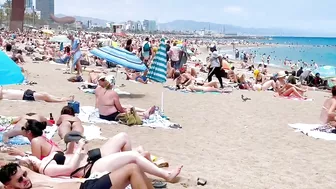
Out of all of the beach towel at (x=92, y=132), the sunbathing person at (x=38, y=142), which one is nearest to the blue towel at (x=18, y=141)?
the beach towel at (x=92, y=132)

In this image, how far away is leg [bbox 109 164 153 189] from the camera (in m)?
3.17

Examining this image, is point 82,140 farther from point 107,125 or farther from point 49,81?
→ point 49,81

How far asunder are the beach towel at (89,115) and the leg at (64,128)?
1.60m

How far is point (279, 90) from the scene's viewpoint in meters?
11.8

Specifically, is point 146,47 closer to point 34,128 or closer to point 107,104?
point 107,104

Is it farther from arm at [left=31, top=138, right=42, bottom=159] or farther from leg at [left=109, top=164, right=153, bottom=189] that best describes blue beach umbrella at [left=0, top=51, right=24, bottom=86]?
leg at [left=109, top=164, right=153, bottom=189]

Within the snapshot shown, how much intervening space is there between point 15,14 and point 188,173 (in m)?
51.2

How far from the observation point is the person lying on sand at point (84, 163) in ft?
11.9

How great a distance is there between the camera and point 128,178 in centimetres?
322

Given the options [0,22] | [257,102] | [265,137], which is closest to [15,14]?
[0,22]

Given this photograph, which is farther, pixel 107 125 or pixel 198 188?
pixel 107 125

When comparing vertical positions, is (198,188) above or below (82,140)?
below

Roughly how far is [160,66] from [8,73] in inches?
241

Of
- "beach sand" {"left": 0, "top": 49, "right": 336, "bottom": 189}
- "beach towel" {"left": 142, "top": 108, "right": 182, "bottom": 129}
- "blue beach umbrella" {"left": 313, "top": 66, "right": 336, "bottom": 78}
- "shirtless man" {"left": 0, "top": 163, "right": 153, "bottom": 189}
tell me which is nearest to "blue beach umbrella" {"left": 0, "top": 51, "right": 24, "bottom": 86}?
"shirtless man" {"left": 0, "top": 163, "right": 153, "bottom": 189}
